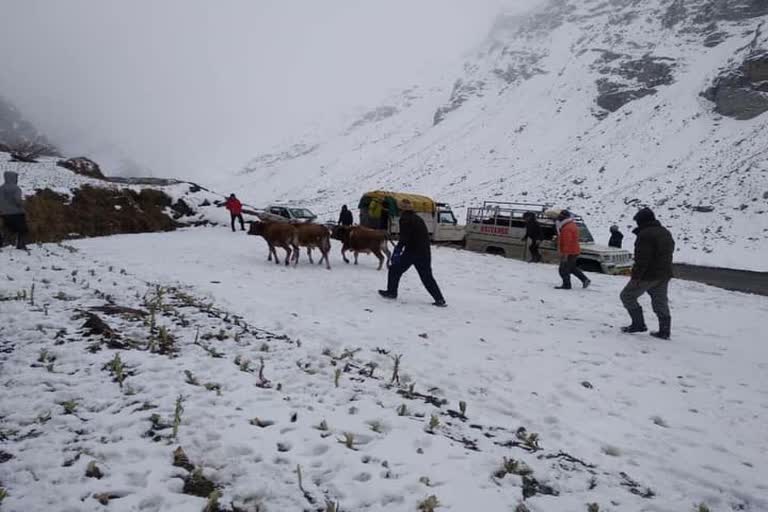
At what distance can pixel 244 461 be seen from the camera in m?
2.99

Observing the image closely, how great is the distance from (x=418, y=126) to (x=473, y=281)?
116754mm

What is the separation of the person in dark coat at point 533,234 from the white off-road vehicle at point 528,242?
26 centimetres

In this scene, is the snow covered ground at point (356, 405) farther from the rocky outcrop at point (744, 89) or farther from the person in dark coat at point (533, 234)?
the rocky outcrop at point (744, 89)

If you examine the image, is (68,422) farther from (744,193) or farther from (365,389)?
(744,193)

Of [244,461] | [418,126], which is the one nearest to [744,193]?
[244,461]

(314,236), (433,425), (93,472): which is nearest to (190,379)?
(93,472)

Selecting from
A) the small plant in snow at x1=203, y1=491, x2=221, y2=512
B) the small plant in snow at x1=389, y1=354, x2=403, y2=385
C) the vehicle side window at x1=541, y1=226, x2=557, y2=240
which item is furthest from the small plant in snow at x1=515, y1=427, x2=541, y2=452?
the vehicle side window at x1=541, y1=226, x2=557, y2=240

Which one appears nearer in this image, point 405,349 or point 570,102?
point 405,349

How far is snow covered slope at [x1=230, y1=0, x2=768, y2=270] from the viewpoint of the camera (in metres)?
32.7

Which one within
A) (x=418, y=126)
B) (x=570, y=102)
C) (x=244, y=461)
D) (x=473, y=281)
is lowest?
(x=244, y=461)

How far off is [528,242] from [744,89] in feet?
149

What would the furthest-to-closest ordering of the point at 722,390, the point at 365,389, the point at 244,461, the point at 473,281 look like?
the point at 473,281 < the point at 722,390 < the point at 365,389 < the point at 244,461

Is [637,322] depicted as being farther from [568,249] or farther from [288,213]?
[288,213]

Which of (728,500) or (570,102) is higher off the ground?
(570,102)
